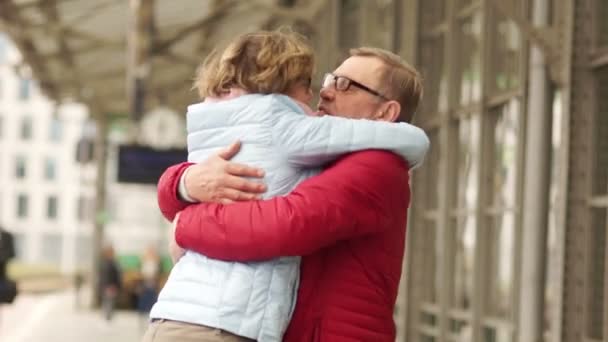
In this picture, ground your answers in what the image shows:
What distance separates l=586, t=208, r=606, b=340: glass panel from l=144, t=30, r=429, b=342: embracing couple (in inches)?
182

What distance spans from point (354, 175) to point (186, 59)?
19683 millimetres

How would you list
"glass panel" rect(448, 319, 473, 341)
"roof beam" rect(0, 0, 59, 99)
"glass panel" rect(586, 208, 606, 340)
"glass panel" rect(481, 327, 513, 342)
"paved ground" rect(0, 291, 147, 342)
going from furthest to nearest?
"paved ground" rect(0, 291, 147, 342)
"roof beam" rect(0, 0, 59, 99)
"glass panel" rect(448, 319, 473, 341)
"glass panel" rect(481, 327, 513, 342)
"glass panel" rect(586, 208, 606, 340)

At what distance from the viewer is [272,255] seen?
2852 mm

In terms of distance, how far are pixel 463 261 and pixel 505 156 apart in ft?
5.58

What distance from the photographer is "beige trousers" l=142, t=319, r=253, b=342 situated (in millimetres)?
2850

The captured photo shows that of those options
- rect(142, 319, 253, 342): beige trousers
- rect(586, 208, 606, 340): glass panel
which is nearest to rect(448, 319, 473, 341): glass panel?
rect(586, 208, 606, 340): glass panel

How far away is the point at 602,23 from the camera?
295 inches

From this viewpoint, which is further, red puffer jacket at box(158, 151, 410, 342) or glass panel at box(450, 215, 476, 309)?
glass panel at box(450, 215, 476, 309)

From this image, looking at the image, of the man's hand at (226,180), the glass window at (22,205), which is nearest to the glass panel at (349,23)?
the man's hand at (226,180)

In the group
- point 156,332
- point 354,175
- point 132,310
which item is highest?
point 354,175

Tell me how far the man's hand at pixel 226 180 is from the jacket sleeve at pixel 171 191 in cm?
12

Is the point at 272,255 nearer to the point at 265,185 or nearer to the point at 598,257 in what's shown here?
the point at 265,185

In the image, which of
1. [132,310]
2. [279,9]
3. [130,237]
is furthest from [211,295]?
[130,237]

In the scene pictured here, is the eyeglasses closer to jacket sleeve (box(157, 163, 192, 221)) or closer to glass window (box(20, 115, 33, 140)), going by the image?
jacket sleeve (box(157, 163, 192, 221))
